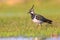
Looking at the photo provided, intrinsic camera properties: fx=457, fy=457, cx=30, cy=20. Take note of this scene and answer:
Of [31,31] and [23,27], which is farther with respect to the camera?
[23,27]

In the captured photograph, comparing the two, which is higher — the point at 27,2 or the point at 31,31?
the point at 27,2

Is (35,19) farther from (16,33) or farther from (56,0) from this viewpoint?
(56,0)

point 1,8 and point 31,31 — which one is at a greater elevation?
point 1,8

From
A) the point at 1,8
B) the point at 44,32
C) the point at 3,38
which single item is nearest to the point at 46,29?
the point at 44,32

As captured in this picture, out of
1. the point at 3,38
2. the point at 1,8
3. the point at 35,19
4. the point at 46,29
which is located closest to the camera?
the point at 3,38

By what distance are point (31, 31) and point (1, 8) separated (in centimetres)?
1761

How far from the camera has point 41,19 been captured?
61.4 ft

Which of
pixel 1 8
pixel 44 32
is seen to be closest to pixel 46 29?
pixel 44 32

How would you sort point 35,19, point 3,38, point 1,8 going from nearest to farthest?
point 3,38 < point 35,19 < point 1,8

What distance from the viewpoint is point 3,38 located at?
53.6 ft

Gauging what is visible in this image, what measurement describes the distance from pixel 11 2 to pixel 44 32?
716 inches

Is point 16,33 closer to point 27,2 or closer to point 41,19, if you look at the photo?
point 41,19

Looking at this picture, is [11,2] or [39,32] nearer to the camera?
[39,32]

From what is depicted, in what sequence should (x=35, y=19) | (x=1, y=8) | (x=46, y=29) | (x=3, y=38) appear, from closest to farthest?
(x=3, y=38)
(x=46, y=29)
(x=35, y=19)
(x=1, y=8)
